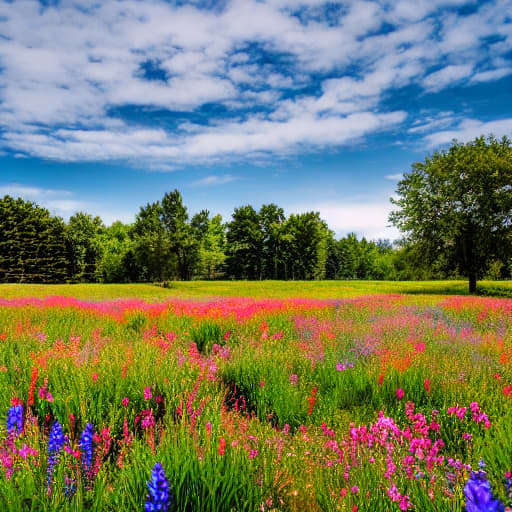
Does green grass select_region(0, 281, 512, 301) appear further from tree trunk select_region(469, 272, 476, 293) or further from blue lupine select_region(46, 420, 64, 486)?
blue lupine select_region(46, 420, 64, 486)

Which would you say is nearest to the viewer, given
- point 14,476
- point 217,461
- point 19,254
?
point 14,476

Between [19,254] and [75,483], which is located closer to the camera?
[75,483]

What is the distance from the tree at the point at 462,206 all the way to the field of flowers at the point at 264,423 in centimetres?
2367

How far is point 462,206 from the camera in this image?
29516 mm

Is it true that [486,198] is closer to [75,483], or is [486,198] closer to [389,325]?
[389,325]

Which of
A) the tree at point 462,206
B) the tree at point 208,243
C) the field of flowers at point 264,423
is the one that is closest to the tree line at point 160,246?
the tree at point 208,243

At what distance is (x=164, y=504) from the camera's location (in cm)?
133

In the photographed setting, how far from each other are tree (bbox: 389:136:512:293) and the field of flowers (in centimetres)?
2367

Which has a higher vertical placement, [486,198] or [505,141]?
[505,141]

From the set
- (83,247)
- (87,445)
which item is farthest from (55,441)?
(83,247)

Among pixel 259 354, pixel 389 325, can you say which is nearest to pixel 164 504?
pixel 259 354

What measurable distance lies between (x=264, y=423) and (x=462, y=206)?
104 ft

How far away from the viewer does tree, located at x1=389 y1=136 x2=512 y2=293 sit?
28.2 metres

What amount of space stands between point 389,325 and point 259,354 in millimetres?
4039
